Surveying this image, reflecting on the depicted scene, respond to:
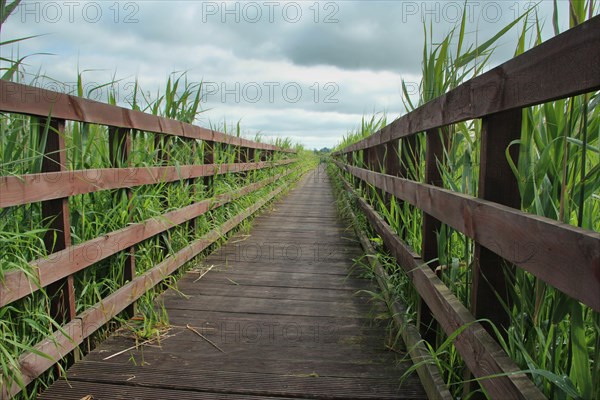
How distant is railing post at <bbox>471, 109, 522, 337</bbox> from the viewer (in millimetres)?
1245

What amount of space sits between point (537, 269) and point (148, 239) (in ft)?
7.54

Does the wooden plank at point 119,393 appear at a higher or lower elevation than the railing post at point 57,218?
lower

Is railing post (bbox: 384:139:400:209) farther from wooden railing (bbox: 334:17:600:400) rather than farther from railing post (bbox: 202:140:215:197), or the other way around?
railing post (bbox: 202:140:215:197)

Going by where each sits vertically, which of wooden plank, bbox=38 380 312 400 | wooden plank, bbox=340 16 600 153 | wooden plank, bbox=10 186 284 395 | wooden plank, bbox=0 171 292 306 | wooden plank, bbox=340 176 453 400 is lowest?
wooden plank, bbox=38 380 312 400

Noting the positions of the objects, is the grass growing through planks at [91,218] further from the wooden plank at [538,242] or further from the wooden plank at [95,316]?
the wooden plank at [538,242]

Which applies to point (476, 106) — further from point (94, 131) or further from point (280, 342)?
point (94, 131)

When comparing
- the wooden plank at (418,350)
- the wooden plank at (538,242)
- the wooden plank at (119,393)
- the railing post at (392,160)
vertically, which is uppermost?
the railing post at (392,160)

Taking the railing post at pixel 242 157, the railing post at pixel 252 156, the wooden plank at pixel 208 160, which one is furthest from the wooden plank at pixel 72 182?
A: the railing post at pixel 252 156

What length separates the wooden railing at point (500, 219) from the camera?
2.71 feet

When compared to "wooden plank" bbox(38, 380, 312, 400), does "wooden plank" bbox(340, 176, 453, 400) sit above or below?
above

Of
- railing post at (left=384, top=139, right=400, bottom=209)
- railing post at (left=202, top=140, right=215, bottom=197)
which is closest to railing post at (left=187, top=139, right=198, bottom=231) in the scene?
railing post at (left=202, top=140, right=215, bottom=197)

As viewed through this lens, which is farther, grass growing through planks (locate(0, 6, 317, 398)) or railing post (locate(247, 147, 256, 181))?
railing post (locate(247, 147, 256, 181))

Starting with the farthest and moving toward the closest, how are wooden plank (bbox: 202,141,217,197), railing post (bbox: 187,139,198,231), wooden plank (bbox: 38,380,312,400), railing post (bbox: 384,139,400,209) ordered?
wooden plank (bbox: 202,141,217,197) → railing post (bbox: 187,139,198,231) → railing post (bbox: 384,139,400,209) → wooden plank (bbox: 38,380,312,400)

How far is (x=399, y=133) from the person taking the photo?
256 centimetres
